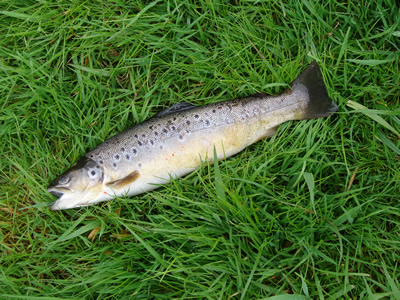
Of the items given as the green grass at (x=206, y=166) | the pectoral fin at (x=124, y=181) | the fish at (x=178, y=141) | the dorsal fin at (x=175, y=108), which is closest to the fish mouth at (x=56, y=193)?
the fish at (x=178, y=141)

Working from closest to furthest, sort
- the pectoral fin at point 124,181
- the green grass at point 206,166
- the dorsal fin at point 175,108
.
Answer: the green grass at point 206,166
the pectoral fin at point 124,181
the dorsal fin at point 175,108

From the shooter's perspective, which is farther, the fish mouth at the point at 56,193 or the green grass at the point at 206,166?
the fish mouth at the point at 56,193

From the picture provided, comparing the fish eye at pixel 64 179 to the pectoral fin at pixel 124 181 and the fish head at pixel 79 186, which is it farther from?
the pectoral fin at pixel 124 181

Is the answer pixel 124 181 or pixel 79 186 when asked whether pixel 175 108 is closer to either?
pixel 124 181

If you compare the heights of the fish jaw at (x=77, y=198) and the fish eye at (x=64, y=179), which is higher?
the fish eye at (x=64, y=179)

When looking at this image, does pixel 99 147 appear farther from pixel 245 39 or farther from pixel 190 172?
pixel 245 39

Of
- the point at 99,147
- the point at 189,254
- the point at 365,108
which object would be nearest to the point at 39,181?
the point at 99,147

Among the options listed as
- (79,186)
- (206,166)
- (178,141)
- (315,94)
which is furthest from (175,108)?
(315,94)
